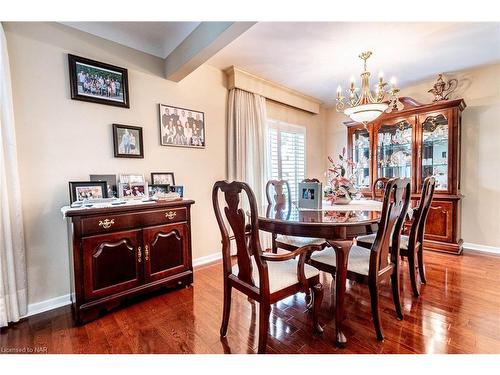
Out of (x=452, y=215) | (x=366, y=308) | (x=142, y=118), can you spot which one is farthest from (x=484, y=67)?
(x=142, y=118)

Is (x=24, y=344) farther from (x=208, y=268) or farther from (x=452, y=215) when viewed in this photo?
(x=452, y=215)

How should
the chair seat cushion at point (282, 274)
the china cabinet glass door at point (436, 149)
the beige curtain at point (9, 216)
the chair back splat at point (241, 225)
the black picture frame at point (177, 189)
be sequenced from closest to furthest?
1. the chair back splat at point (241, 225)
2. the chair seat cushion at point (282, 274)
3. the beige curtain at point (9, 216)
4. the black picture frame at point (177, 189)
5. the china cabinet glass door at point (436, 149)

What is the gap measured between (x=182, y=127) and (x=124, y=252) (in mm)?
1529

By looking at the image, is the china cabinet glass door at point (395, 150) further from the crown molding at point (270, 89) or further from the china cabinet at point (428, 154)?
the crown molding at point (270, 89)

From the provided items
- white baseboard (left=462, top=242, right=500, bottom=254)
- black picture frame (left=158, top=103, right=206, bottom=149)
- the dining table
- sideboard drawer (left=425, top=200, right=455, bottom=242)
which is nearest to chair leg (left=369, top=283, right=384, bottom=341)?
the dining table

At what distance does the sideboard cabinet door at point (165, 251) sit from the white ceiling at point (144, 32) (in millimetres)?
1867

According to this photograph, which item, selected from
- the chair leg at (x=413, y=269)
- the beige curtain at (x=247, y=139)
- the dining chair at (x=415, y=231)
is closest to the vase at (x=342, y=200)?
the dining chair at (x=415, y=231)

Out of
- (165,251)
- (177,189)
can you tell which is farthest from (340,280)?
(177,189)

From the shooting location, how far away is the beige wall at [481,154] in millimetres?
3164

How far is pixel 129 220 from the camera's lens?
6.47ft

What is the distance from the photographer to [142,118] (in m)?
2.52

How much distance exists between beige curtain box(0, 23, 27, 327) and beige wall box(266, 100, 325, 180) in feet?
10.2

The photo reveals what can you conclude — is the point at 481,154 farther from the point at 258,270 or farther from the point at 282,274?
the point at 258,270

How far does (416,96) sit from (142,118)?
4.05 meters
